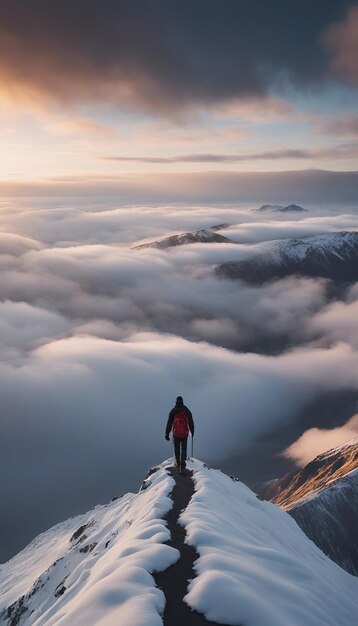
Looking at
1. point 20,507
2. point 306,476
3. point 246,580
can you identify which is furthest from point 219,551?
point 20,507

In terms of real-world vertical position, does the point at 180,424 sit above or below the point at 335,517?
above

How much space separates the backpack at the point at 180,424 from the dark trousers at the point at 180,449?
0.76m

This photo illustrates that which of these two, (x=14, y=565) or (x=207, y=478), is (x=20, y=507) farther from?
(x=207, y=478)

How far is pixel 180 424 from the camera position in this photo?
2244 cm

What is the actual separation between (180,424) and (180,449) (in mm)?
3561

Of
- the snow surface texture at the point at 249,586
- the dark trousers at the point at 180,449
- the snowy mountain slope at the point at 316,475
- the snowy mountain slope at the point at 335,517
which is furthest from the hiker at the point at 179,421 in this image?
the snowy mountain slope at the point at 316,475

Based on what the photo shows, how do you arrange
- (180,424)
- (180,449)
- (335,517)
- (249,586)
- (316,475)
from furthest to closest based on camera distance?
A: (316,475) → (335,517) → (180,449) → (180,424) → (249,586)

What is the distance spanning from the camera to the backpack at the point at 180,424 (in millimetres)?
22438

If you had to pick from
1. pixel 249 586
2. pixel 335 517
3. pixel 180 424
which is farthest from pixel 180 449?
pixel 335 517

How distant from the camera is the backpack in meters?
22.4

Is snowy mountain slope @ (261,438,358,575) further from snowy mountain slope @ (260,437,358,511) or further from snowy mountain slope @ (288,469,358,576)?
snowy mountain slope @ (260,437,358,511)

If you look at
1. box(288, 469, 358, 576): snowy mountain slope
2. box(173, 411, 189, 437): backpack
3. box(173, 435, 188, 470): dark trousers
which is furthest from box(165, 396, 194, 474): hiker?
box(288, 469, 358, 576): snowy mountain slope

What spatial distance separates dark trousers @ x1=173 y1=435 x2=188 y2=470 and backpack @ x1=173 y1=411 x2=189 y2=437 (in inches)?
29.9

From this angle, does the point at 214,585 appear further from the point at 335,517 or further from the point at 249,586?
the point at 335,517
